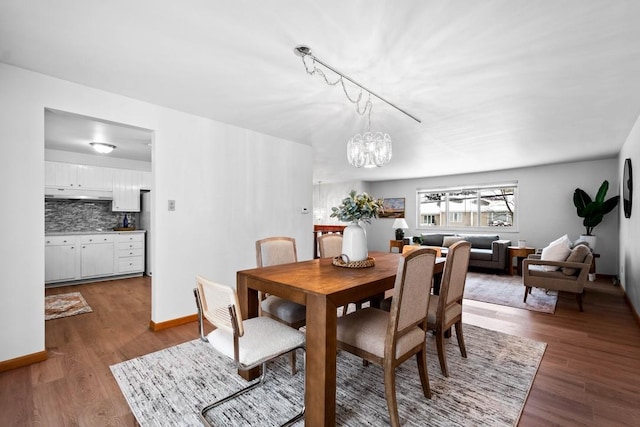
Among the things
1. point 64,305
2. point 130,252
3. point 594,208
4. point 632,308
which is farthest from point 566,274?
point 130,252

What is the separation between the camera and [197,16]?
1.66 m

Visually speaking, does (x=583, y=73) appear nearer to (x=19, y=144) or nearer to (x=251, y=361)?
(x=251, y=361)

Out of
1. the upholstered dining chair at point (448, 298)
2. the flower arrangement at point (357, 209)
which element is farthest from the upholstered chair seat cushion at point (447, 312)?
the flower arrangement at point (357, 209)

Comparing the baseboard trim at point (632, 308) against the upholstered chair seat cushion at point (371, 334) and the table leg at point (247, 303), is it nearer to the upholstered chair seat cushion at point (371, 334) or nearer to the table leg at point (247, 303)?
the upholstered chair seat cushion at point (371, 334)

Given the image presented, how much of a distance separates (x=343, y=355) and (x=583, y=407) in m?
1.61

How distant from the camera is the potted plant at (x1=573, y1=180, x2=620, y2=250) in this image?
17.0ft

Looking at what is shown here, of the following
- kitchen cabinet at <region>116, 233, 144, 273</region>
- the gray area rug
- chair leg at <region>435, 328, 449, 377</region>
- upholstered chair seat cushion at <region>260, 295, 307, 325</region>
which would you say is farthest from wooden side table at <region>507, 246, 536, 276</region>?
kitchen cabinet at <region>116, 233, 144, 273</region>

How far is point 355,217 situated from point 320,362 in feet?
3.56

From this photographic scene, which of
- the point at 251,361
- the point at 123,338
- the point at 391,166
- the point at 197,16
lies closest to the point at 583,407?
the point at 251,361

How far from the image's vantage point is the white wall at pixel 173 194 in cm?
227

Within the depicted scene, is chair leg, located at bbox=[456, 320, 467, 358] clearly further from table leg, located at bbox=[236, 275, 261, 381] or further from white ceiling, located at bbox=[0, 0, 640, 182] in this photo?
white ceiling, located at bbox=[0, 0, 640, 182]

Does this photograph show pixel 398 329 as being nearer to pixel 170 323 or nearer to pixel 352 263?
pixel 352 263

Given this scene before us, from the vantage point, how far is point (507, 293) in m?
4.50

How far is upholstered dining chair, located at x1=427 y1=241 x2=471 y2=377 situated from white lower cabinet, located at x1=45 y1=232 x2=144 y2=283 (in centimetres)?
553
